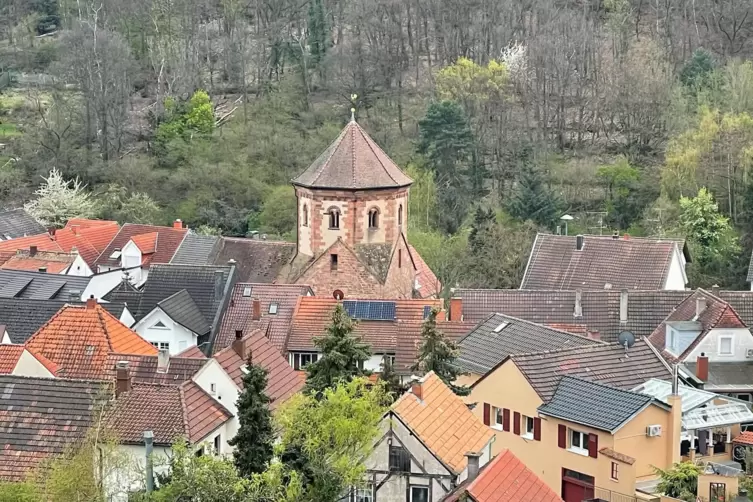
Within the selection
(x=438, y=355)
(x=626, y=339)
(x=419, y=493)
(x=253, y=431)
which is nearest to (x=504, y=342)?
(x=626, y=339)

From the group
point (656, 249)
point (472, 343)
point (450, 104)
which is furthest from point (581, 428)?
point (450, 104)

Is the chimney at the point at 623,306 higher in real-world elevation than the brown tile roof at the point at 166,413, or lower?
lower

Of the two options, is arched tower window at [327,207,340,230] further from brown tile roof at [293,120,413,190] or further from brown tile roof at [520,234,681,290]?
brown tile roof at [520,234,681,290]

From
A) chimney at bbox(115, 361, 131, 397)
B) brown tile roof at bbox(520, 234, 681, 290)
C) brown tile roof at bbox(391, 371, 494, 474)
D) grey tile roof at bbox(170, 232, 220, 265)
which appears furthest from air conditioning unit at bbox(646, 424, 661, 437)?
grey tile roof at bbox(170, 232, 220, 265)

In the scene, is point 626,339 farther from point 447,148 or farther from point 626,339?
point 447,148

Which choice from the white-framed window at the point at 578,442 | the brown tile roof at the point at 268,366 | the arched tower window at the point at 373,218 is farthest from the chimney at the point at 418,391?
the arched tower window at the point at 373,218

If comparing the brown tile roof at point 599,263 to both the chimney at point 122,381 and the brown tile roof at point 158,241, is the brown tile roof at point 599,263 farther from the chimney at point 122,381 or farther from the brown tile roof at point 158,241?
the chimney at point 122,381
